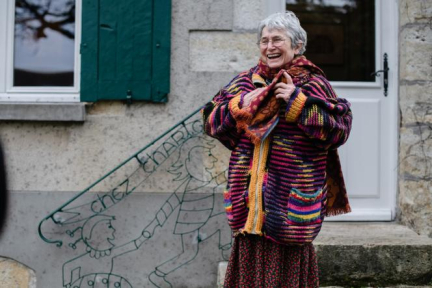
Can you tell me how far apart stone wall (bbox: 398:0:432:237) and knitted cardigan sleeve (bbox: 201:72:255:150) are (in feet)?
6.01

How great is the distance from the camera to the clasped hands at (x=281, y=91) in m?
2.04

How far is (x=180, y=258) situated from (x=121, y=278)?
41 centimetres

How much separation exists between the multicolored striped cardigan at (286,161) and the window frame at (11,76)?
66.4 inches

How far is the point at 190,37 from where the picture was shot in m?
3.47

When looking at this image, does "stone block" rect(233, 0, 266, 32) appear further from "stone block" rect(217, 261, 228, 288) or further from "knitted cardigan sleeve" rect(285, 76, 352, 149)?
"stone block" rect(217, 261, 228, 288)

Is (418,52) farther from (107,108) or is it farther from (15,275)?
(15,275)

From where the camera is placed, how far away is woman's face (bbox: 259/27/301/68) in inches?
84.4

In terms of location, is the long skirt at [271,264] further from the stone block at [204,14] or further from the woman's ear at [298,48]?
the stone block at [204,14]

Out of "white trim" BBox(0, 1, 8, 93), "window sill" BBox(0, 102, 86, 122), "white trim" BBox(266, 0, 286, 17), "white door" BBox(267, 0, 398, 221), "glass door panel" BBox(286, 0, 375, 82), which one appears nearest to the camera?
"window sill" BBox(0, 102, 86, 122)

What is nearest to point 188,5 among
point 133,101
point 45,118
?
point 133,101

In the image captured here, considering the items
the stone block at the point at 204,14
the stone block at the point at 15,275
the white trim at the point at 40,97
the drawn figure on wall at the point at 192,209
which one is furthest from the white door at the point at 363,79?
the stone block at the point at 15,275

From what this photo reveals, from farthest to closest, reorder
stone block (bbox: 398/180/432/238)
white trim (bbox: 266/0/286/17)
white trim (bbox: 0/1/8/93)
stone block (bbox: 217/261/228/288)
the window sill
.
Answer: white trim (bbox: 266/0/286/17), white trim (bbox: 0/1/8/93), stone block (bbox: 398/180/432/238), the window sill, stone block (bbox: 217/261/228/288)

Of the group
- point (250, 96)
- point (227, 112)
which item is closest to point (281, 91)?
point (250, 96)

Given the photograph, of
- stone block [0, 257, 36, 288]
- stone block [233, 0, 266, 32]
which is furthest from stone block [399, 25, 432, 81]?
stone block [0, 257, 36, 288]
